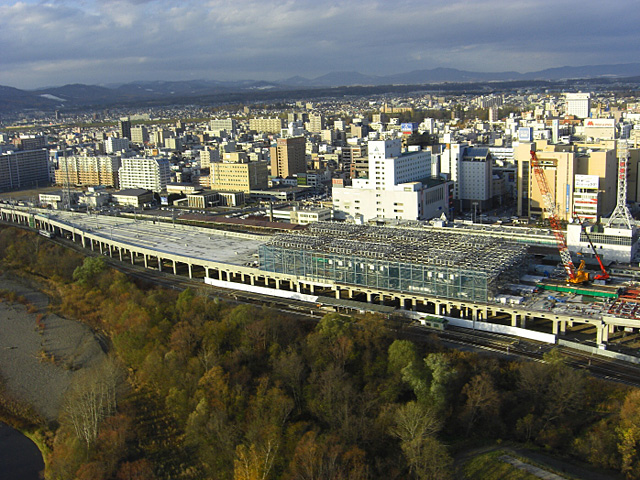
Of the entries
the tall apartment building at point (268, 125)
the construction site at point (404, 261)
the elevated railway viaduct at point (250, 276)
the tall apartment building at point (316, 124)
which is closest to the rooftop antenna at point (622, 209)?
the construction site at point (404, 261)

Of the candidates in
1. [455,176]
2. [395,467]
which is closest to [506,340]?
[395,467]

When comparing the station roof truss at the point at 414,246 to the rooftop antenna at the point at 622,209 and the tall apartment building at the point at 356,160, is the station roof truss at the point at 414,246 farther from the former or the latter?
the tall apartment building at the point at 356,160

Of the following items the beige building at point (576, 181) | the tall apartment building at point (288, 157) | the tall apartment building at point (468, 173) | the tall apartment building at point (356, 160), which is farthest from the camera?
the tall apartment building at point (288, 157)

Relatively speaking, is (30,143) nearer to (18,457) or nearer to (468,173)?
(468,173)

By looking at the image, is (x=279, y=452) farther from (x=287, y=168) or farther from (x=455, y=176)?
(x=287, y=168)

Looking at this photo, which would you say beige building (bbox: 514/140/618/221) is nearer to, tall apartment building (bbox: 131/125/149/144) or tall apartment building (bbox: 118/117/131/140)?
tall apartment building (bbox: 131/125/149/144)

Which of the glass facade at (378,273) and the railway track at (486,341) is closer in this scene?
the railway track at (486,341)
